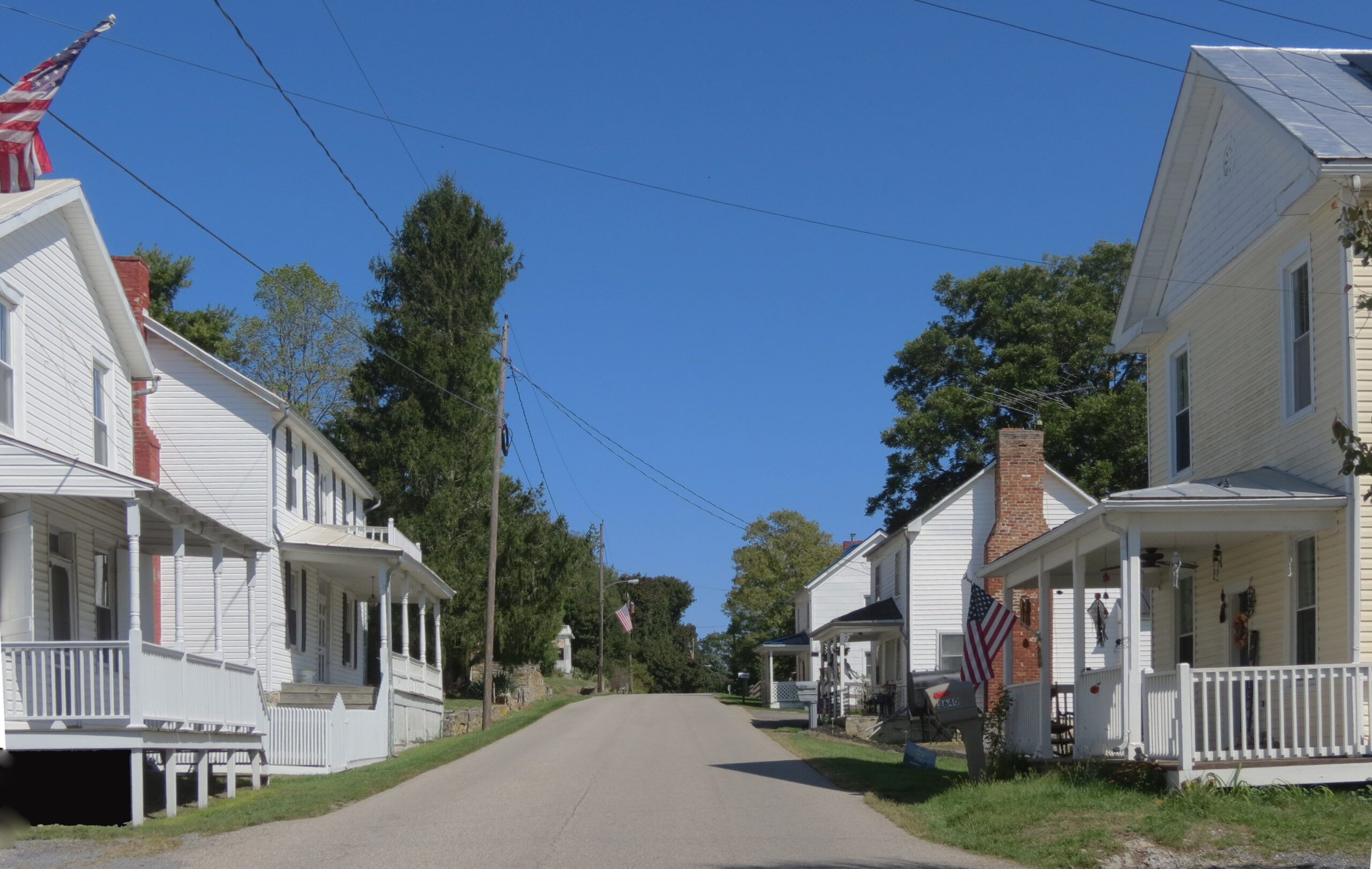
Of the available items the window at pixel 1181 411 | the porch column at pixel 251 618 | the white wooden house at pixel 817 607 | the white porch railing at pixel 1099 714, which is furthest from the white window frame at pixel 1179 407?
the white wooden house at pixel 817 607

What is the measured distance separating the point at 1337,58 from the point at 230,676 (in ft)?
56.8

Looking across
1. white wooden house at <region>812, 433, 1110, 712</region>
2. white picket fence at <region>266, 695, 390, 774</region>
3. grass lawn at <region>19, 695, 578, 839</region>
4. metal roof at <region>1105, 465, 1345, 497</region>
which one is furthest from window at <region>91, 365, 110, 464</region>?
white wooden house at <region>812, 433, 1110, 712</region>

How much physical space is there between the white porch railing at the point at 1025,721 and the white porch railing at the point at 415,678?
13.6m

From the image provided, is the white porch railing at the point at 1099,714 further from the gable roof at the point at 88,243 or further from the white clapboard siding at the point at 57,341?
the gable roof at the point at 88,243

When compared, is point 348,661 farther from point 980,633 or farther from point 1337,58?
point 1337,58

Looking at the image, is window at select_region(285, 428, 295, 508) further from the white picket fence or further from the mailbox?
the mailbox

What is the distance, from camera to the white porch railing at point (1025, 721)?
57.4ft

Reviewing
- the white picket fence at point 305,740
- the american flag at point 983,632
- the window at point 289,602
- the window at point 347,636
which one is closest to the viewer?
the american flag at point 983,632

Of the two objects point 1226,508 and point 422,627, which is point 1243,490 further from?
point 422,627

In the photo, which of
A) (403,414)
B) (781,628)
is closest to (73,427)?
(403,414)

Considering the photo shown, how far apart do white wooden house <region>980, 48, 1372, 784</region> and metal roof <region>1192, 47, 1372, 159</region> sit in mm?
44

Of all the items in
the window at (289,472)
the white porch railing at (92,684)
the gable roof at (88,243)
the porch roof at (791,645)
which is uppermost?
the gable roof at (88,243)

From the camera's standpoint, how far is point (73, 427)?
19250mm

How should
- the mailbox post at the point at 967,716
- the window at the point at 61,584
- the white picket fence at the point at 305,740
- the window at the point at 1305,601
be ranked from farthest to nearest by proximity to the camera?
1. the white picket fence at the point at 305,740
2. the window at the point at 61,584
3. the mailbox post at the point at 967,716
4. the window at the point at 1305,601
